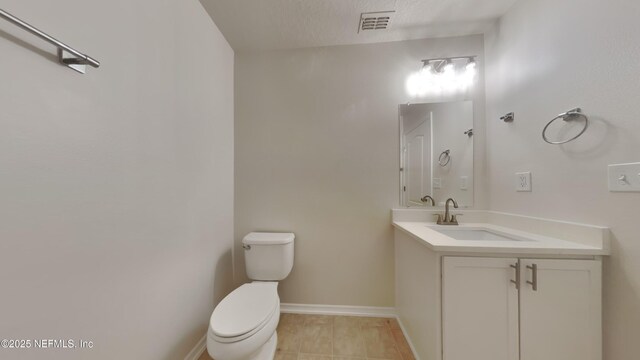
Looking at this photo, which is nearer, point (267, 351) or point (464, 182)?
point (267, 351)

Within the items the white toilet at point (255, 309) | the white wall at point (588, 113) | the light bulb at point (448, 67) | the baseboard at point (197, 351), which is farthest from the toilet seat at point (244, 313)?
the light bulb at point (448, 67)

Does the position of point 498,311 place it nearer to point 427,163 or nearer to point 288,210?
point 427,163

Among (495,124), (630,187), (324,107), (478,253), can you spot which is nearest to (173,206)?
→ (324,107)

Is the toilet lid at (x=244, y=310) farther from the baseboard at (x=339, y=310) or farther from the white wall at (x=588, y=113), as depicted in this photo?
the white wall at (x=588, y=113)

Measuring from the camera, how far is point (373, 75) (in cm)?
179

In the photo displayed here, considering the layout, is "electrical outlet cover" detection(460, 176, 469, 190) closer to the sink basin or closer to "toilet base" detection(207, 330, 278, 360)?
the sink basin

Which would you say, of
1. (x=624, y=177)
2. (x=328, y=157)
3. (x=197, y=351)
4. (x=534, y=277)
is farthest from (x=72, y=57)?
(x=624, y=177)

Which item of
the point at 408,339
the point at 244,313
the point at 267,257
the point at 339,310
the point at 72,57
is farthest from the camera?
the point at 339,310

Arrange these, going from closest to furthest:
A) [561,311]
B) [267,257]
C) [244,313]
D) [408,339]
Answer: [561,311], [244,313], [408,339], [267,257]

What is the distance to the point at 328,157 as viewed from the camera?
1.82 metres

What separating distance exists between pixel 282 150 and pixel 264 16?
38.3 inches

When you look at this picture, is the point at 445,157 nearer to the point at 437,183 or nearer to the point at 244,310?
the point at 437,183

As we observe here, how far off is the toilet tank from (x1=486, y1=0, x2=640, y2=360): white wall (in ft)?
5.47

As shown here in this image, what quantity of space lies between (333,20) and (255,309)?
1.98 m
